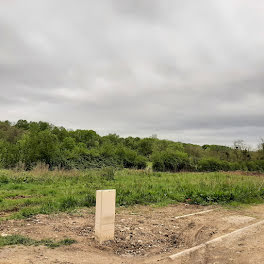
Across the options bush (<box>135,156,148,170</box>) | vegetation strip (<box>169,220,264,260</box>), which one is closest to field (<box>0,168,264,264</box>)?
vegetation strip (<box>169,220,264,260</box>)

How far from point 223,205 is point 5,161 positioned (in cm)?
1834

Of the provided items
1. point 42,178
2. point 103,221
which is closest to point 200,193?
point 103,221

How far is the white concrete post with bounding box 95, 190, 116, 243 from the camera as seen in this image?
218 inches

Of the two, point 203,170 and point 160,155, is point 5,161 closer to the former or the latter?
point 160,155

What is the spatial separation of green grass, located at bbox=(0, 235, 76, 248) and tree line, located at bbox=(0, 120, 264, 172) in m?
15.5

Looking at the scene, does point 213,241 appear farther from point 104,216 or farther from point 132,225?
point 104,216

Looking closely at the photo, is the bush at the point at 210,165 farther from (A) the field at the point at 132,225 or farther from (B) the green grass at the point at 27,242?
(B) the green grass at the point at 27,242

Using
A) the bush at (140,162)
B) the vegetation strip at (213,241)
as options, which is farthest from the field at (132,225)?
the bush at (140,162)

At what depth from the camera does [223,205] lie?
9789mm

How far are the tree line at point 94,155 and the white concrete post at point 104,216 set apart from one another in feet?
52.4

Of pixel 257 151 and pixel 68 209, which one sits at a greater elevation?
pixel 257 151

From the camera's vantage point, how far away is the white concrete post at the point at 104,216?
5.55m

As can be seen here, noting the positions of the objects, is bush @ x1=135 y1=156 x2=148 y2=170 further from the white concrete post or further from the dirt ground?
the white concrete post

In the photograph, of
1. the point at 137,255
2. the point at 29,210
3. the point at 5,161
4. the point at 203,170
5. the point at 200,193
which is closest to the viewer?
the point at 137,255
